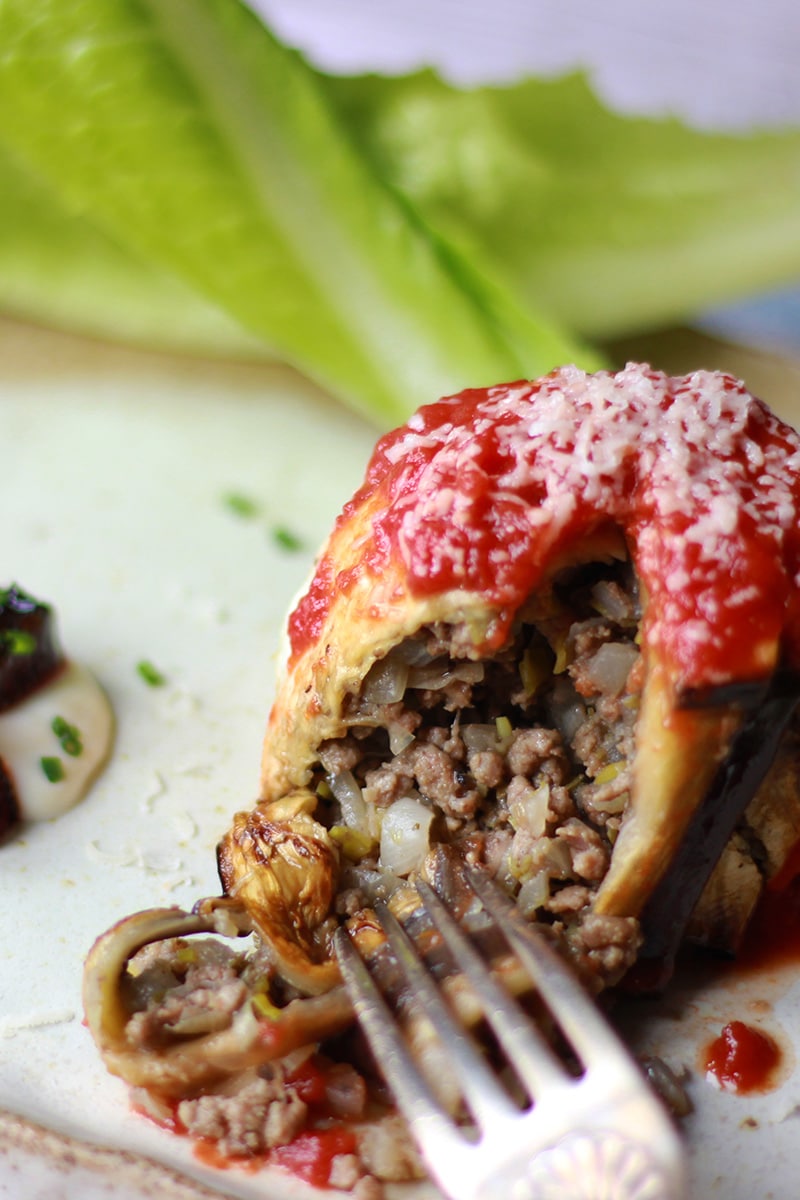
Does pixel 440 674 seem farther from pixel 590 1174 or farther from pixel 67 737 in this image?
pixel 67 737

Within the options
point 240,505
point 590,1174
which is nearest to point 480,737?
point 590,1174

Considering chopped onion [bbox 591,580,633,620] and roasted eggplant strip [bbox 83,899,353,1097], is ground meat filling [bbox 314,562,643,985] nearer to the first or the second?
chopped onion [bbox 591,580,633,620]

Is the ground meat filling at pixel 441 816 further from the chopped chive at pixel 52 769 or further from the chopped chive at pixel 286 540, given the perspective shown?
the chopped chive at pixel 286 540

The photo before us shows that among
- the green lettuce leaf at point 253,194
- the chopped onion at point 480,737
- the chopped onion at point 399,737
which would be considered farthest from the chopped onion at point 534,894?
the green lettuce leaf at point 253,194

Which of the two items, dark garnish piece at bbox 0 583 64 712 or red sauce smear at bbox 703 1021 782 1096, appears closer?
red sauce smear at bbox 703 1021 782 1096

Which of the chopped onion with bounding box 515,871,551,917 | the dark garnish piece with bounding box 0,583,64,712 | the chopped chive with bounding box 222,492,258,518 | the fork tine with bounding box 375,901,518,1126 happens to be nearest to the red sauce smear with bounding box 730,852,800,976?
the chopped onion with bounding box 515,871,551,917
